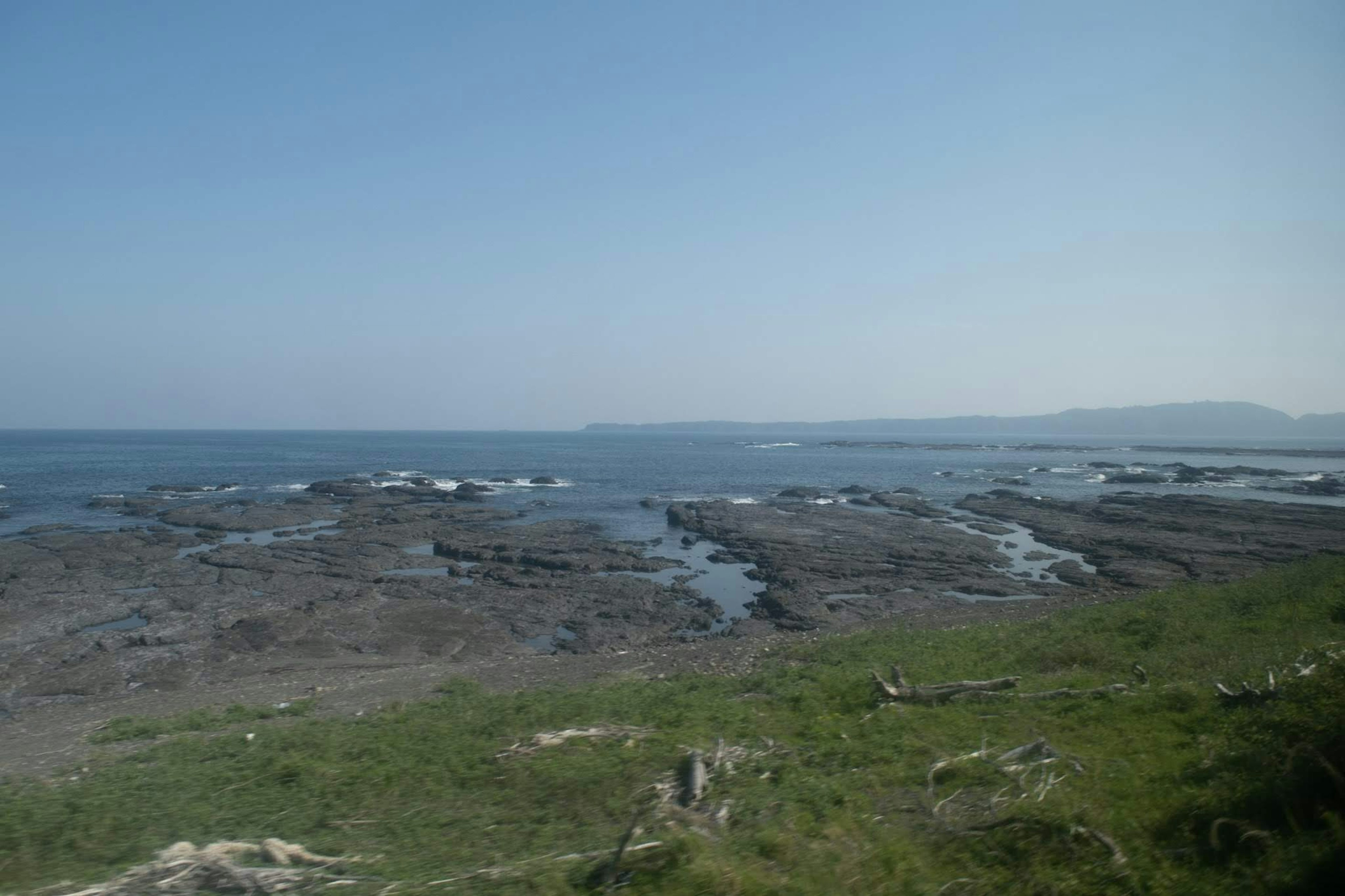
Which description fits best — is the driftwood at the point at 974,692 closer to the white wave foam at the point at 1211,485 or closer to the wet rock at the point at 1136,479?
the white wave foam at the point at 1211,485

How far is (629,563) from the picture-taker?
33.3 m

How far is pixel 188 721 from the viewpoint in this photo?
520 inches

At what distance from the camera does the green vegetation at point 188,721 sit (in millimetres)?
12664

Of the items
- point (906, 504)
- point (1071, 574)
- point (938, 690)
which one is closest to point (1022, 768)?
point (938, 690)

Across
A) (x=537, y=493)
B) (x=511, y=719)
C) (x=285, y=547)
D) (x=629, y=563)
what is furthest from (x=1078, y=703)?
(x=537, y=493)

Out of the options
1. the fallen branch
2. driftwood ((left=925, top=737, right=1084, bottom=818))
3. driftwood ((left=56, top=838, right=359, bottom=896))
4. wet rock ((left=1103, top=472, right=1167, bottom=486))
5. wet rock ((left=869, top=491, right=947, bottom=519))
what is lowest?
wet rock ((left=869, top=491, right=947, bottom=519))

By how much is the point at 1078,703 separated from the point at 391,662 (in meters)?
15.9

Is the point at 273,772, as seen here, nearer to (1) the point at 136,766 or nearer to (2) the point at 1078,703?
(1) the point at 136,766

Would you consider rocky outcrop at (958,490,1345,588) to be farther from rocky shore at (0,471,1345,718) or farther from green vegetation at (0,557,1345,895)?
green vegetation at (0,557,1345,895)

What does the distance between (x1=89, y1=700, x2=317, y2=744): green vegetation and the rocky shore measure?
355cm

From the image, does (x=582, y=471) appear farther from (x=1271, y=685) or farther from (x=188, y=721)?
(x=1271, y=685)

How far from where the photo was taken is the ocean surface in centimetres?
5294

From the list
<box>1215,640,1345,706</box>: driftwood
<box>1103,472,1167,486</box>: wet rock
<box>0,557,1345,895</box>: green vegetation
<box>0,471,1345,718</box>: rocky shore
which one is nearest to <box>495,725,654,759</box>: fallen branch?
<box>0,557,1345,895</box>: green vegetation

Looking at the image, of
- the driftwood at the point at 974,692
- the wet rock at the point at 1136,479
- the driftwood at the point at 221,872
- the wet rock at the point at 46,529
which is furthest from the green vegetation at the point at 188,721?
the wet rock at the point at 1136,479
